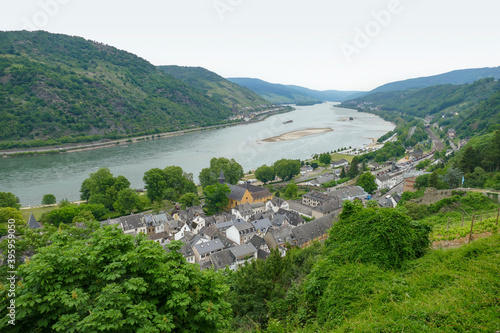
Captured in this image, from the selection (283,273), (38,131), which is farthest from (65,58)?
(283,273)

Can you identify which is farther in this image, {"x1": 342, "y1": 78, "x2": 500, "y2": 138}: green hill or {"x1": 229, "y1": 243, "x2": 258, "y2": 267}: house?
{"x1": 342, "y1": 78, "x2": 500, "y2": 138}: green hill

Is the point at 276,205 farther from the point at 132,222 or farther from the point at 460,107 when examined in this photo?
the point at 460,107

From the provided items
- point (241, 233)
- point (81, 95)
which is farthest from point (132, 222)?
point (81, 95)

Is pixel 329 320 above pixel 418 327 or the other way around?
the other way around

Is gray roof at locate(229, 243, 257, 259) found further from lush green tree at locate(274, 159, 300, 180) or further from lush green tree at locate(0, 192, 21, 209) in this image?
lush green tree at locate(0, 192, 21, 209)

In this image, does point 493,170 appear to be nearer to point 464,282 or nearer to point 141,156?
point 464,282

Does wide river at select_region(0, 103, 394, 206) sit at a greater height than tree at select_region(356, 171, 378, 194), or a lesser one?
greater

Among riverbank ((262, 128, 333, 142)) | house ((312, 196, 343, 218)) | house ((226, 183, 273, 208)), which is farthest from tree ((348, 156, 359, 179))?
riverbank ((262, 128, 333, 142))
